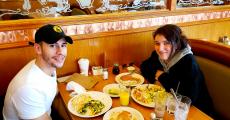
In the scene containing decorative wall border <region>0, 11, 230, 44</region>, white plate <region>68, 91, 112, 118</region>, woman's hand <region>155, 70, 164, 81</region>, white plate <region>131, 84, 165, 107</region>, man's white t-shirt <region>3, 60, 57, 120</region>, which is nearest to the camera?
man's white t-shirt <region>3, 60, 57, 120</region>

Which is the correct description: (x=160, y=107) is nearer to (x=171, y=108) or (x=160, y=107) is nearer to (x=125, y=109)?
(x=171, y=108)

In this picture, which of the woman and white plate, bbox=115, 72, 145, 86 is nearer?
the woman

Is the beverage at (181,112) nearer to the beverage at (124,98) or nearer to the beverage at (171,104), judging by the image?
the beverage at (171,104)

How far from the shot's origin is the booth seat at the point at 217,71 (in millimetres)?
1823

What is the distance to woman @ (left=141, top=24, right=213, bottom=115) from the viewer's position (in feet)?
5.49

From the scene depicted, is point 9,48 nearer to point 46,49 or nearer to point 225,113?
point 46,49

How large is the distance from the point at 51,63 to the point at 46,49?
0.35 feet

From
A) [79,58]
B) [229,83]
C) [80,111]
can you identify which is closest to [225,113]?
[229,83]

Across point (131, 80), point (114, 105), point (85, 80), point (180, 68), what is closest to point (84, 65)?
point (85, 80)

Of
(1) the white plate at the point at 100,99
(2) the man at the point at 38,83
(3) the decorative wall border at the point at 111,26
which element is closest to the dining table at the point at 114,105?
(1) the white plate at the point at 100,99

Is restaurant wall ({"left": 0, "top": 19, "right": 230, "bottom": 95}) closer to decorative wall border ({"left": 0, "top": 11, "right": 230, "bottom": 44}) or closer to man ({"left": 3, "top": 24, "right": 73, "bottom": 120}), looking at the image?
decorative wall border ({"left": 0, "top": 11, "right": 230, "bottom": 44})

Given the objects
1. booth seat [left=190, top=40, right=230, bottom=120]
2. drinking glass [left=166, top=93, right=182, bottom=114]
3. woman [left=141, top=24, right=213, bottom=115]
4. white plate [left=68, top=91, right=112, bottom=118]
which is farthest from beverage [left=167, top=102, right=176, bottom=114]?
booth seat [left=190, top=40, right=230, bottom=120]

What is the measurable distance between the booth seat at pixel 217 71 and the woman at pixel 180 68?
11cm

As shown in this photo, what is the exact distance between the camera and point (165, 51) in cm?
180
